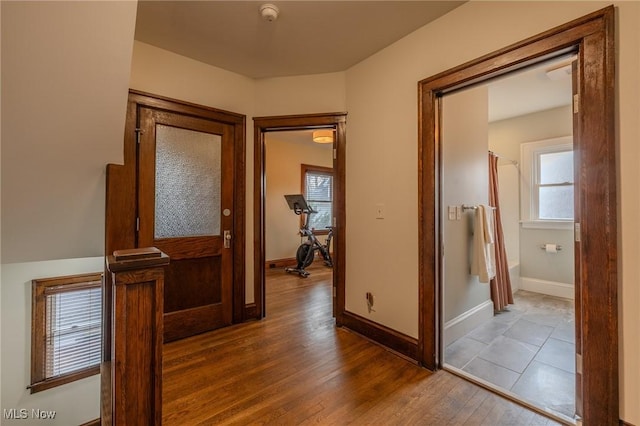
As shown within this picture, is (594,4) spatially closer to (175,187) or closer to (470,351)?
(470,351)

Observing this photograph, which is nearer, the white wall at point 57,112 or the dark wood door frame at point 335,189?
the white wall at point 57,112

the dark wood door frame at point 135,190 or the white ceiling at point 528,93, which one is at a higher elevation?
the white ceiling at point 528,93

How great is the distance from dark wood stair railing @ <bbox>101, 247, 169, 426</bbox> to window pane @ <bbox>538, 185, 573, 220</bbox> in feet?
16.5

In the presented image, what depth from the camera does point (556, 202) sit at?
408 centimetres

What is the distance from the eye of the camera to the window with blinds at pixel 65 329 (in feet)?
7.02

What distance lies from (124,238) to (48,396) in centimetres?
164

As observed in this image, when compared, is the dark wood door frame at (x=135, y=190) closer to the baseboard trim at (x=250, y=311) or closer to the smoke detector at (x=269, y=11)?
the baseboard trim at (x=250, y=311)

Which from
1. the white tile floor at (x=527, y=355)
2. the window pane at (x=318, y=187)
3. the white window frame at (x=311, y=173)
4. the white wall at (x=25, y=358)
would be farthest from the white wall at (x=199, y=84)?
the window pane at (x=318, y=187)

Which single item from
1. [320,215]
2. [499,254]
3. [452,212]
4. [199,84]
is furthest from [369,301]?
[320,215]

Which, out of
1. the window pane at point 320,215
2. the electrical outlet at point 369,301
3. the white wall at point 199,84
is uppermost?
the white wall at point 199,84

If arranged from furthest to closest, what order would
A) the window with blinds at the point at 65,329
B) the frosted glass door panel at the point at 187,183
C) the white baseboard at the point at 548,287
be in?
the white baseboard at the point at 548,287 < the frosted glass door panel at the point at 187,183 < the window with blinds at the point at 65,329

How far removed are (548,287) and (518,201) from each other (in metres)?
1.32

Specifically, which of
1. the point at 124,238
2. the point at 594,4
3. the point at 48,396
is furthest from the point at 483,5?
the point at 48,396

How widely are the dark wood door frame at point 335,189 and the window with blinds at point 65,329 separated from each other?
1422 millimetres
